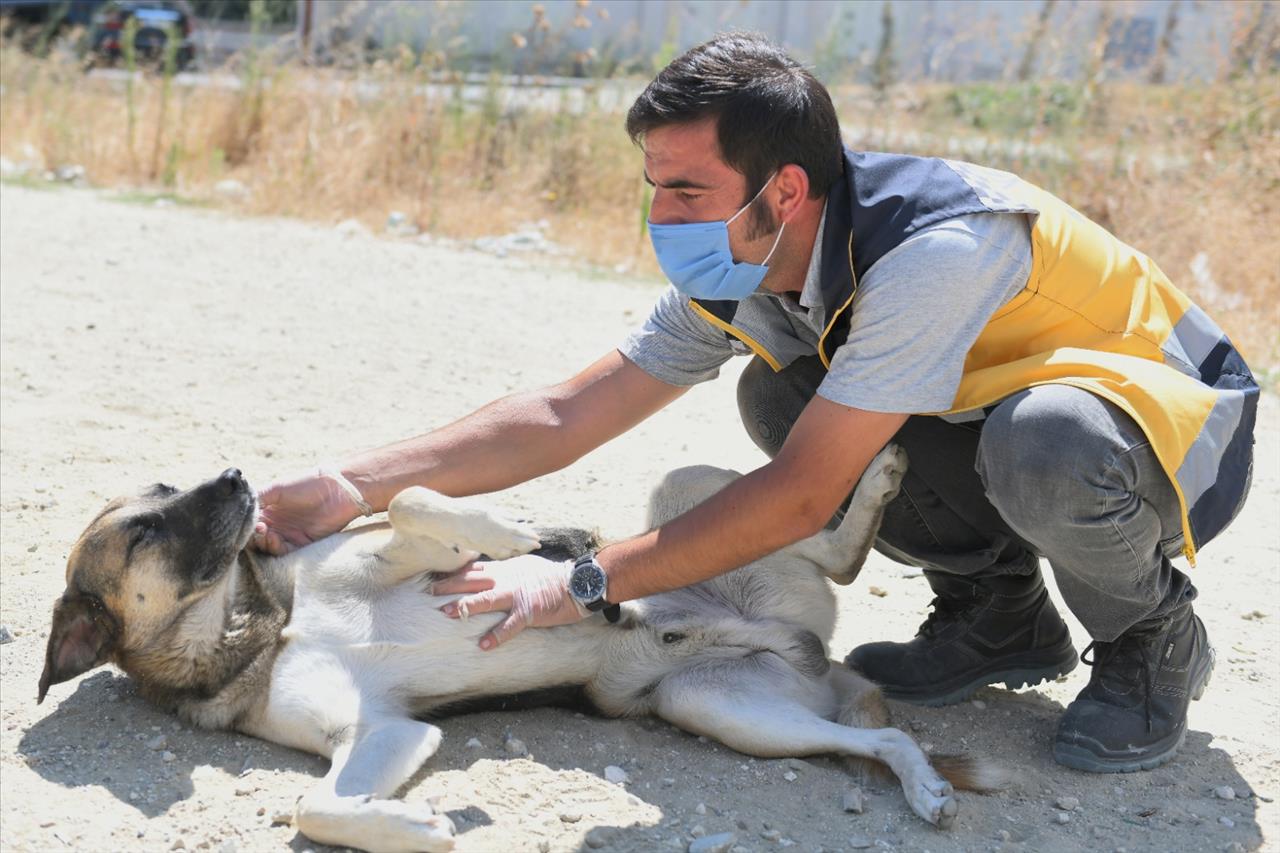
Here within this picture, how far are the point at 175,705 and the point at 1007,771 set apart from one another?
2078mm

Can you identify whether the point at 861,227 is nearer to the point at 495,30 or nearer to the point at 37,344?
the point at 37,344

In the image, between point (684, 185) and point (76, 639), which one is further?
point (76, 639)

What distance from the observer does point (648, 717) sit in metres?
3.55

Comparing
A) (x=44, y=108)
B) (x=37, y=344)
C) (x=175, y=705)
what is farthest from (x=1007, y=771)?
(x=44, y=108)

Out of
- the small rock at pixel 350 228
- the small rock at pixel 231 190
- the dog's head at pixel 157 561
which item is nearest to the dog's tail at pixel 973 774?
the dog's head at pixel 157 561

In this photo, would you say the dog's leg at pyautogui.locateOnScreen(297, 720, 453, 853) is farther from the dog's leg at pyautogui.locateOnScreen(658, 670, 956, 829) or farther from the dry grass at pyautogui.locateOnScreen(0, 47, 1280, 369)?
the dry grass at pyautogui.locateOnScreen(0, 47, 1280, 369)

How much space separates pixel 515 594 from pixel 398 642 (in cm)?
33

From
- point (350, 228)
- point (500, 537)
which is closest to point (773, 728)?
point (500, 537)

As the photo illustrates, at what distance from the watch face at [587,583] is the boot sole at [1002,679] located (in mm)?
998

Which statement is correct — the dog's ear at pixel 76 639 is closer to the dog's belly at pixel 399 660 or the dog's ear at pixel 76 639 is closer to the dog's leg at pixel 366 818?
the dog's belly at pixel 399 660

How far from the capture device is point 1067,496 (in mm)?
2965

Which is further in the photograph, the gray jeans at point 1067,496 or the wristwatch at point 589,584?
the wristwatch at point 589,584

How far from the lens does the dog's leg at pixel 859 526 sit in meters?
3.51

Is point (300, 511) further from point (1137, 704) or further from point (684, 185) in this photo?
point (1137, 704)
